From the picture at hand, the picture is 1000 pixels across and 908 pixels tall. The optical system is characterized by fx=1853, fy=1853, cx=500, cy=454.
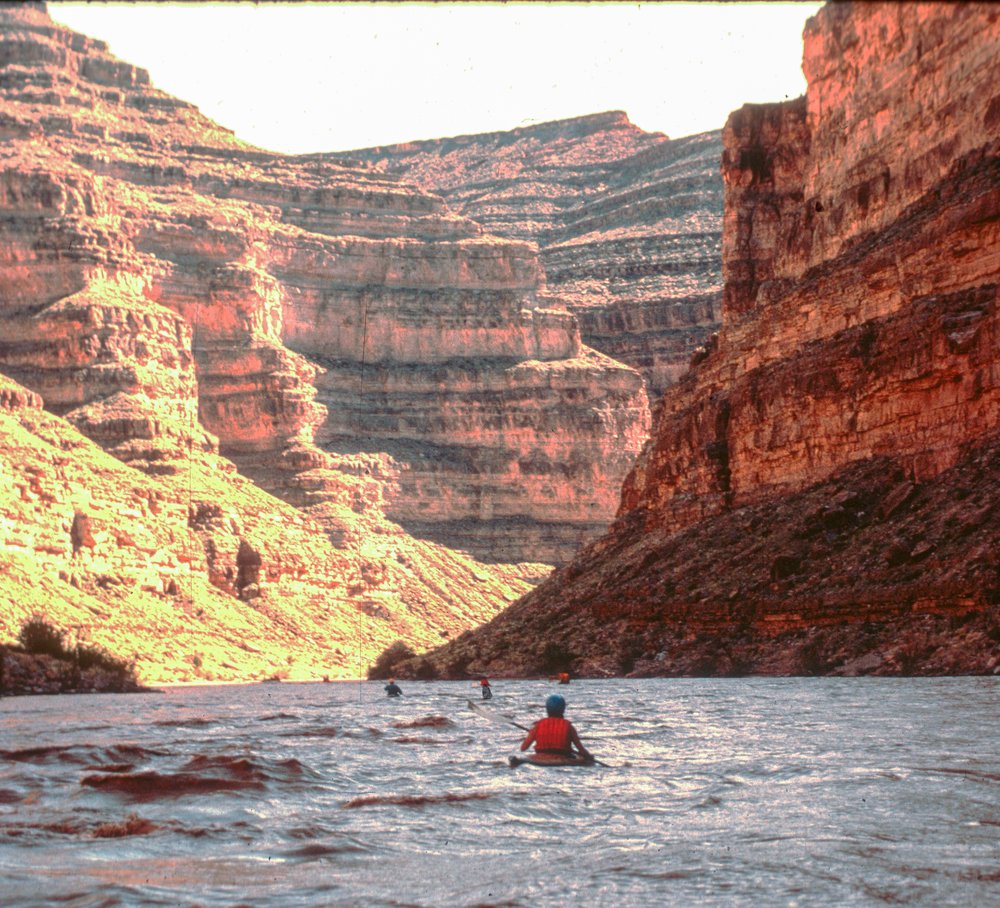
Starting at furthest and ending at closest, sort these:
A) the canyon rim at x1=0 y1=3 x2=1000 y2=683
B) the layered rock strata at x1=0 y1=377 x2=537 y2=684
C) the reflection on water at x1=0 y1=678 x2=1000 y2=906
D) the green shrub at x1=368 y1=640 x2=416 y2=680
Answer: the layered rock strata at x1=0 y1=377 x2=537 y2=684, the green shrub at x1=368 y1=640 x2=416 y2=680, the canyon rim at x1=0 y1=3 x2=1000 y2=683, the reflection on water at x1=0 y1=678 x2=1000 y2=906

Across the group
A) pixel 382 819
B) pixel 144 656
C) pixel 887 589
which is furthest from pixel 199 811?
pixel 144 656

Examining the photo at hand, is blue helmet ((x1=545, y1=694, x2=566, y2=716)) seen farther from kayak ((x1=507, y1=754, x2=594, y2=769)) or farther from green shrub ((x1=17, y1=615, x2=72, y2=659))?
green shrub ((x1=17, y1=615, x2=72, y2=659))

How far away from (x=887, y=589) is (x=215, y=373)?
13888cm

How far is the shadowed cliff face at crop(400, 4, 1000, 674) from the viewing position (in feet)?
209

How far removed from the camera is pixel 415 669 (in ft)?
326

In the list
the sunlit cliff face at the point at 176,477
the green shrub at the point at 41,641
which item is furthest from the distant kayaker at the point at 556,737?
the sunlit cliff face at the point at 176,477

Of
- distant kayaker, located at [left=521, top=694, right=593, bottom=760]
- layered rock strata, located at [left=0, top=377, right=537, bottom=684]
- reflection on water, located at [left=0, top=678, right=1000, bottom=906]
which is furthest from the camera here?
layered rock strata, located at [left=0, top=377, right=537, bottom=684]

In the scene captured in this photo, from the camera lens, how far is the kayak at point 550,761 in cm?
3247

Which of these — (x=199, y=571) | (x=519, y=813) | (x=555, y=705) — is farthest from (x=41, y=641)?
(x=199, y=571)

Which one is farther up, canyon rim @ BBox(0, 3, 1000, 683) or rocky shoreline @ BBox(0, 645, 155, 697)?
canyon rim @ BBox(0, 3, 1000, 683)

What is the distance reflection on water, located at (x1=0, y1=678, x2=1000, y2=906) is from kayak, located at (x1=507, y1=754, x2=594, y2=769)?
0.18m

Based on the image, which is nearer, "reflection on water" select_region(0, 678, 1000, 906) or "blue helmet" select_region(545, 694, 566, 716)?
"reflection on water" select_region(0, 678, 1000, 906)

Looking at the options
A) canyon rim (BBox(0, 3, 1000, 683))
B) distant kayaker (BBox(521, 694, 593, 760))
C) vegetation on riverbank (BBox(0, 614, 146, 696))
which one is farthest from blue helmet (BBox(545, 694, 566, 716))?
vegetation on riverbank (BBox(0, 614, 146, 696))

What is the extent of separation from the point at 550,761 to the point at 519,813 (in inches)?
244
